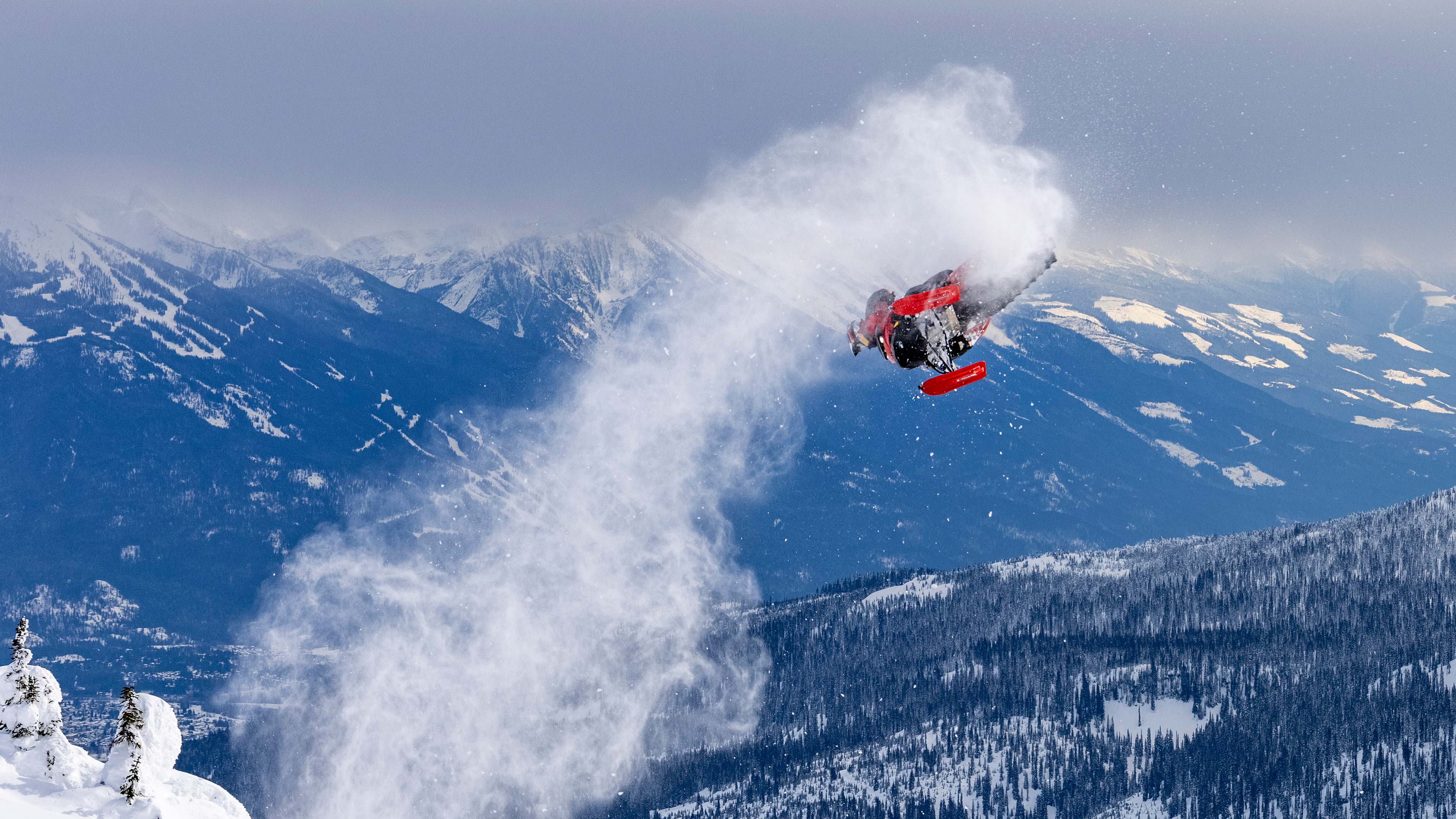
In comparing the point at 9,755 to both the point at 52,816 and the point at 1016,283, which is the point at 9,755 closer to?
the point at 52,816

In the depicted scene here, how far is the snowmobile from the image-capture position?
65875 millimetres

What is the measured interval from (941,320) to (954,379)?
135 inches

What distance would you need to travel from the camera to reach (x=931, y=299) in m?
65.8

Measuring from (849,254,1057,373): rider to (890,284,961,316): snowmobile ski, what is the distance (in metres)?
0.38

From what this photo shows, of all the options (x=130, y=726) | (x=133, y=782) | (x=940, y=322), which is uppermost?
(x=940, y=322)

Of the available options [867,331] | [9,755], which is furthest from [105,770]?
[867,331]

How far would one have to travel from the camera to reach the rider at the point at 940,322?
66.2 m

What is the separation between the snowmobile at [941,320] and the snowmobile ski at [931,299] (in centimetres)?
2

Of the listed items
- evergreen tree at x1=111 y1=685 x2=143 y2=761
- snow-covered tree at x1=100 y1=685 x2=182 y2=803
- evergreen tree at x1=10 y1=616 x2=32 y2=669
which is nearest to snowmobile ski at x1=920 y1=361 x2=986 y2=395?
snow-covered tree at x1=100 y1=685 x2=182 y2=803

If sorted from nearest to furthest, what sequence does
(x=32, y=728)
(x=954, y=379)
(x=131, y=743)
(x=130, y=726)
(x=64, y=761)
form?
(x=32, y=728) → (x=130, y=726) → (x=64, y=761) → (x=131, y=743) → (x=954, y=379)

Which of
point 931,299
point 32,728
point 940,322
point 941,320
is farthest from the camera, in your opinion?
point 940,322

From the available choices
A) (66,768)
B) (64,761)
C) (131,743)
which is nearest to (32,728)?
(64,761)

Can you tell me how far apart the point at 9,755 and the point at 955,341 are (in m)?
44.0

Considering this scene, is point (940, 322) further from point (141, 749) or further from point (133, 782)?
point (133, 782)
